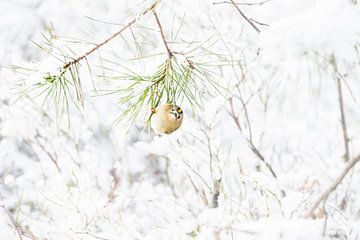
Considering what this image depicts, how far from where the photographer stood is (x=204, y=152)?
1892mm

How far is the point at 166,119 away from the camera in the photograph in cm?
83

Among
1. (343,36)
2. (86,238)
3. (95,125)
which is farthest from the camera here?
(95,125)

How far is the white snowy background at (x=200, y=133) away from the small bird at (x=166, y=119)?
4.3 inches

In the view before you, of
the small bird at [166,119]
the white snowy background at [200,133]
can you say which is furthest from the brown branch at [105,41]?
the small bird at [166,119]

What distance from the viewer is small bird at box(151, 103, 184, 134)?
827mm

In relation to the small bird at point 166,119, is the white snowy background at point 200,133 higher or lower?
higher

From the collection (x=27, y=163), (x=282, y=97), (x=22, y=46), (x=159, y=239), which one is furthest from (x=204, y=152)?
(x=22, y=46)

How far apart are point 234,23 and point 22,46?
8.15 feet

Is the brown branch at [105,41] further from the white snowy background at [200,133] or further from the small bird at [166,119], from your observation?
the small bird at [166,119]

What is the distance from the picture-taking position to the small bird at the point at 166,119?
83 cm

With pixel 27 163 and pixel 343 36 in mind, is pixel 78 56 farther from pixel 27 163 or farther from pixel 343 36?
pixel 27 163

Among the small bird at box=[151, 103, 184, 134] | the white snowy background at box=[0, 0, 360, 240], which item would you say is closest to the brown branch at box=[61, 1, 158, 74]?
the white snowy background at box=[0, 0, 360, 240]

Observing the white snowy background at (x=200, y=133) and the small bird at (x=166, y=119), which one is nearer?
the small bird at (x=166, y=119)

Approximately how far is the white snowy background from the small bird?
4.3 inches
